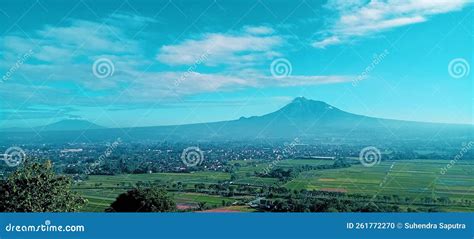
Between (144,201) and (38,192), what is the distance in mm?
1706

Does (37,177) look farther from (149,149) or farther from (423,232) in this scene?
(423,232)

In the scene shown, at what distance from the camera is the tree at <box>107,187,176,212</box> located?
24.6 ft

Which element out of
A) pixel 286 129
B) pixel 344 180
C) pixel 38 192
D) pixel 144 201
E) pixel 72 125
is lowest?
pixel 144 201

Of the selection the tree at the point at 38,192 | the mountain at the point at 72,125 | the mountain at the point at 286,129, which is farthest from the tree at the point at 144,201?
the mountain at the point at 72,125

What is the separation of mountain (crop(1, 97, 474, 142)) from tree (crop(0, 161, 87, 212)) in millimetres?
512

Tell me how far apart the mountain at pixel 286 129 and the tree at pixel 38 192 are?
0.51 m

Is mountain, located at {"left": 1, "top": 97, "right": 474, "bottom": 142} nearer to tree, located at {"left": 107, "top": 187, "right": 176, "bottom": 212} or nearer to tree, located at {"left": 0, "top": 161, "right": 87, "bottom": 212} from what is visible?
tree, located at {"left": 0, "top": 161, "right": 87, "bottom": 212}

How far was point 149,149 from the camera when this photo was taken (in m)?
8.17

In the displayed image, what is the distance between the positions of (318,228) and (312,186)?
107 centimetres

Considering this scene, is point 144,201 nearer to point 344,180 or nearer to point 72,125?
point 72,125

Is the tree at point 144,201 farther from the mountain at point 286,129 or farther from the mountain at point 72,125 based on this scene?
the mountain at point 72,125

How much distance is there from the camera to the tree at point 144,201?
749 centimetres

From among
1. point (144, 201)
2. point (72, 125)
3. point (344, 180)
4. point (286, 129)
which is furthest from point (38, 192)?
point (344, 180)

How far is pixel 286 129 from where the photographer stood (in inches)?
312
